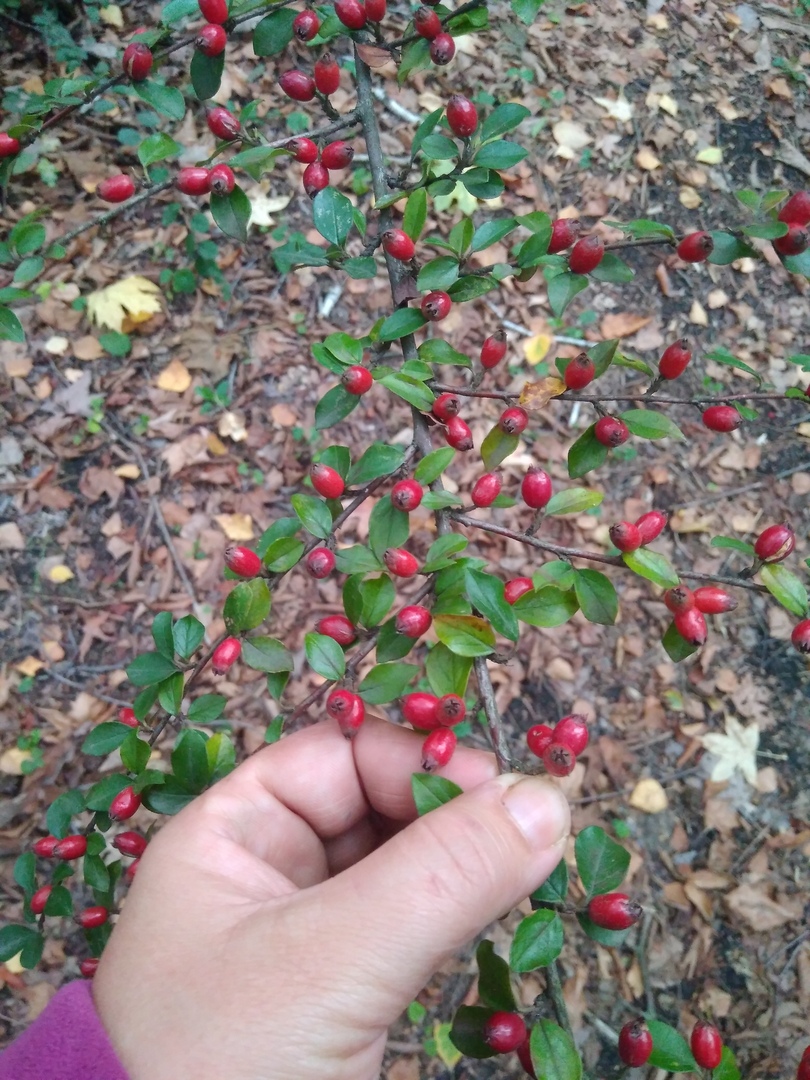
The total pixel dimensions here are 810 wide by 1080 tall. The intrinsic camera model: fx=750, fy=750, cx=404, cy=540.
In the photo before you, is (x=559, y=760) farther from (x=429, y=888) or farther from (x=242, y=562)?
(x=242, y=562)

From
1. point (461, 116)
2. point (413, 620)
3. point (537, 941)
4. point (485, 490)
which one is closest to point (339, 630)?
point (413, 620)

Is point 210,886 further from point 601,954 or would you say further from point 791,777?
A: point 791,777

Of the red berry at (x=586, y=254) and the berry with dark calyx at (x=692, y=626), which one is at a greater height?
the red berry at (x=586, y=254)

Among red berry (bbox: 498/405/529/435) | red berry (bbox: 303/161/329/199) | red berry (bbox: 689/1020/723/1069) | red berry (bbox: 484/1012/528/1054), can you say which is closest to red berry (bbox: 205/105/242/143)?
red berry (bbox: 303/161/329/199)

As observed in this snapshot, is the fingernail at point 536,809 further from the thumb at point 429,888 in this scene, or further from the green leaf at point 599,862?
the green leaf at point 599,862

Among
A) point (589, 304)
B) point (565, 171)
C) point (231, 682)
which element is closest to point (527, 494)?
point (231, 682)

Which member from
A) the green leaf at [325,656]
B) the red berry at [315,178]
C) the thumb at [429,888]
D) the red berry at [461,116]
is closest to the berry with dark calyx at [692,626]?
the thumb at [429,888]
